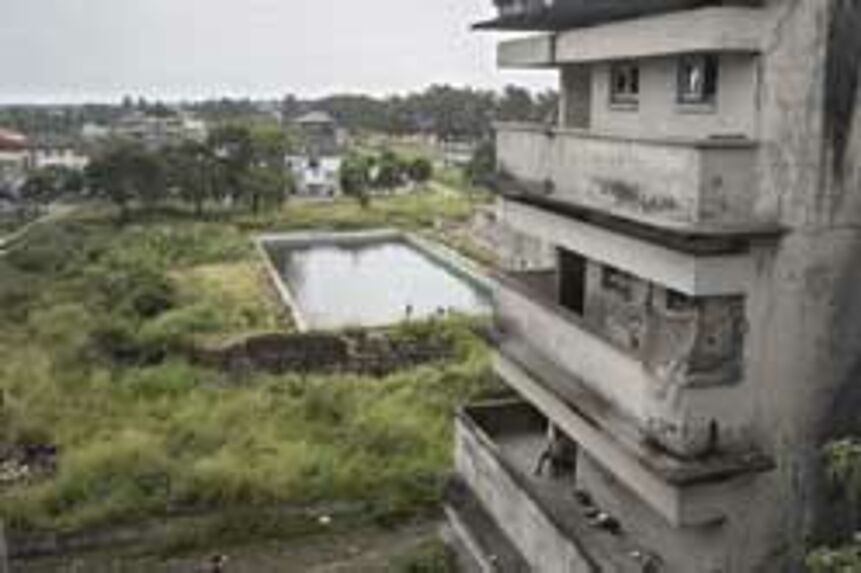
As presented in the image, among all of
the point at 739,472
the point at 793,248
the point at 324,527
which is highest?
the point at 793,248

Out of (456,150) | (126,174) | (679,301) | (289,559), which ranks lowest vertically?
(289,559)

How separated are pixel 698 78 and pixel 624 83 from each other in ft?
4.58

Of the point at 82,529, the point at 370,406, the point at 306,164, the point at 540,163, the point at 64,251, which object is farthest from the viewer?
the point at 306,164

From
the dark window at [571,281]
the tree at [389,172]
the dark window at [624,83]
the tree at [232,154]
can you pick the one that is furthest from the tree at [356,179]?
the dark window at [624,83]

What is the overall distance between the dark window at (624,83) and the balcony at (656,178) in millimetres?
760

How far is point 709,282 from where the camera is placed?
627 cm

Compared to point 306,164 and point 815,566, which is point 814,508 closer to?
point 815,566


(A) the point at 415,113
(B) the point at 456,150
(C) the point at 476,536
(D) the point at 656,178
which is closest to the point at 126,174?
(C) the point at 476,536

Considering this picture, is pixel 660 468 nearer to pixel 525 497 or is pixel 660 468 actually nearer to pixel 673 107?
pixel 525 497

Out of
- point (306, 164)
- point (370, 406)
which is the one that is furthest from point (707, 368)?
point (306, 164)

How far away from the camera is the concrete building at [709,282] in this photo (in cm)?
622

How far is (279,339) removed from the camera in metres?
21.0

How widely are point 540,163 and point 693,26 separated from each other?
2.30m

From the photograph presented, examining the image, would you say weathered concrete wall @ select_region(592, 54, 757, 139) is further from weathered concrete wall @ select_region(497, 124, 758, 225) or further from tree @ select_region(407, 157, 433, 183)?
tree @ select_region(407, 157, 433, 183)
